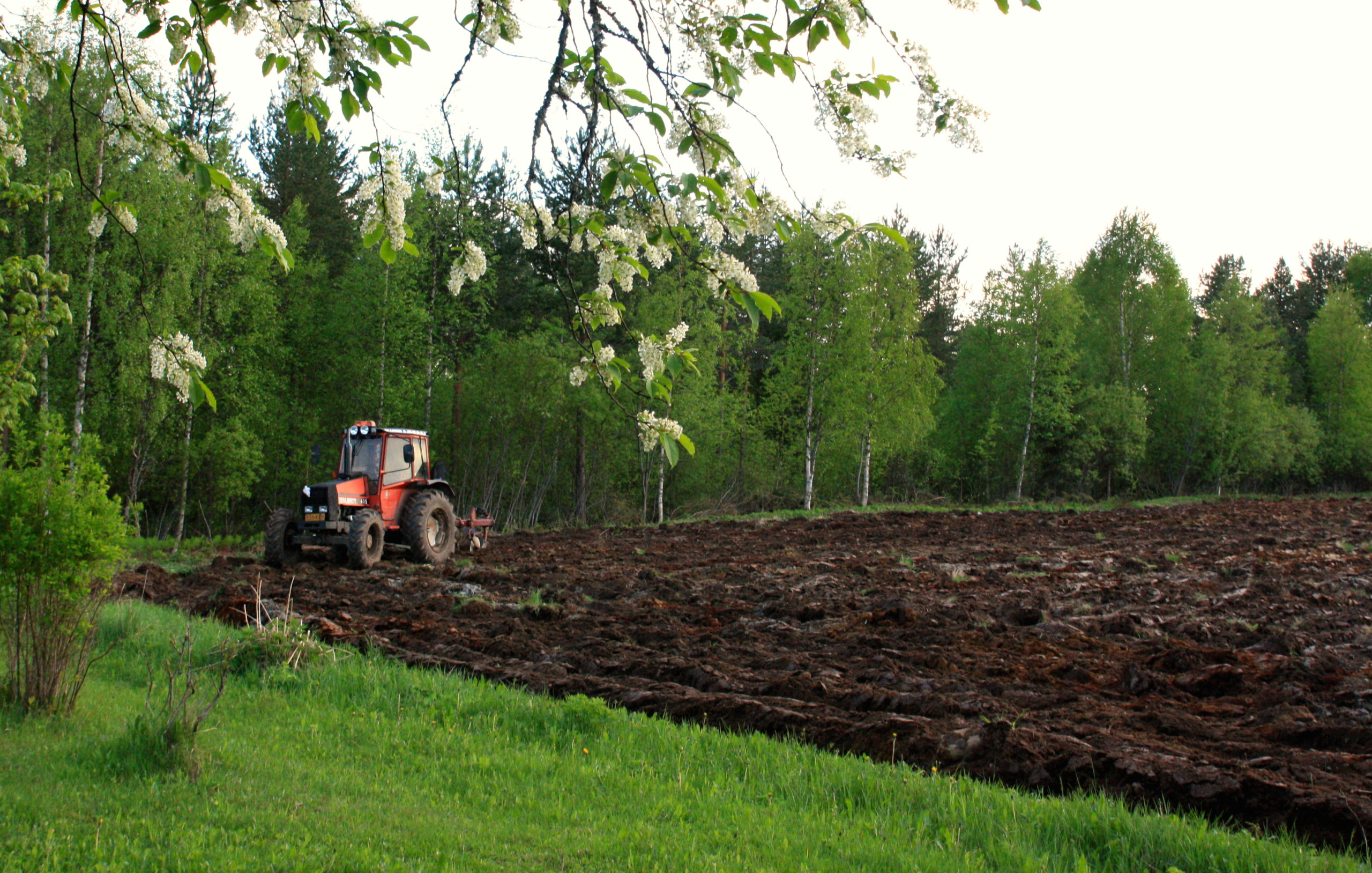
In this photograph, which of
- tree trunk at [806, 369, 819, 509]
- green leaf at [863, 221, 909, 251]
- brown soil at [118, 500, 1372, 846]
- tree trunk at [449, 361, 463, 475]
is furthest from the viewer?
tree trunk at [806, 369, 819, 509]

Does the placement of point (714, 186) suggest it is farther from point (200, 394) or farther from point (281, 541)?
point (281, 541)

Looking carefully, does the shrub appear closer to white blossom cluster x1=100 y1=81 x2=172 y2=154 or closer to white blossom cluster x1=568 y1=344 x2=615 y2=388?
white blossom cluster x1=100 y1=81 x2=172 y2=154

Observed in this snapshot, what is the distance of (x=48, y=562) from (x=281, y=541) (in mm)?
8336

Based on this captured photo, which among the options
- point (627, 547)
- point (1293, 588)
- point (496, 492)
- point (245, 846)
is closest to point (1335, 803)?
point (245, 846)

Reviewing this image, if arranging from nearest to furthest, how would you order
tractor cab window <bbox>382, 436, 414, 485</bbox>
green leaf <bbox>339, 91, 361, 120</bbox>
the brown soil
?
1. green leaf <bbox>339, 91, 361, 120</bbox>
2. the brown soil
3. tractor cab window <bbox>382, 436, 414, 485</bbox>

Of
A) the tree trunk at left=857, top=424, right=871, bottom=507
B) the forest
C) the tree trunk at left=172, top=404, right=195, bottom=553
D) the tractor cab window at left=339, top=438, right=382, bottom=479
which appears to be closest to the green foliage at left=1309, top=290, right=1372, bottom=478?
the forest

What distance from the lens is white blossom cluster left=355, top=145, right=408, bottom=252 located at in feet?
9.58

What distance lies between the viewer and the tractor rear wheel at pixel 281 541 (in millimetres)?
12703

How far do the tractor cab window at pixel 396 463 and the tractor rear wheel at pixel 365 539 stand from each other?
78cm

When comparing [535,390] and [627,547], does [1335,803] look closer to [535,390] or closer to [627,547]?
[627,547]

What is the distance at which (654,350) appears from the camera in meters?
2.91

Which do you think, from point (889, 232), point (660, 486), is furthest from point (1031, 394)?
point (889, 232)

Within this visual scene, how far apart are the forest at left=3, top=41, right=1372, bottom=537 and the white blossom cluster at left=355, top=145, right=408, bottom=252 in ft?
19.9

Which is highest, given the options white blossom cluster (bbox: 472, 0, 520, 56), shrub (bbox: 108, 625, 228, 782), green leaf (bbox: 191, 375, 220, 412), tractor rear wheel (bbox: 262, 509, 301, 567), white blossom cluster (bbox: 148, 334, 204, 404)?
white blossom cluster (bbox: 472, 0, 520, 56)
